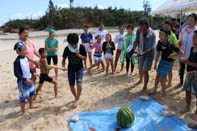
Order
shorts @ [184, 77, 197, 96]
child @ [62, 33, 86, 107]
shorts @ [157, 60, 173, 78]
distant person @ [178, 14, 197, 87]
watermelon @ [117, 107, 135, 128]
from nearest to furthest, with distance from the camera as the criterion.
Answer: watermelon @ [117, 107, 135, 128]
shorts @ [184, 77, 197, 96]
child @ [62, 33, 86, 107]
shorts @ [157, 60, 173, 78]
distant person @ [178, 14, 197, 87]

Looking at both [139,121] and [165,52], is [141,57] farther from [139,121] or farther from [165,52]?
[139,121]

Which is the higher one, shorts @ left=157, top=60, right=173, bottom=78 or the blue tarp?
shorts @ left=157, top=60, right=173, bottom=78

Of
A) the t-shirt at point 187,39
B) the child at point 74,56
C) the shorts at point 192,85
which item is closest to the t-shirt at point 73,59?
the child at point 74,56

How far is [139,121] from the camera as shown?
346 cm

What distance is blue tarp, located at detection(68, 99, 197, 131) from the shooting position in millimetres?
3250

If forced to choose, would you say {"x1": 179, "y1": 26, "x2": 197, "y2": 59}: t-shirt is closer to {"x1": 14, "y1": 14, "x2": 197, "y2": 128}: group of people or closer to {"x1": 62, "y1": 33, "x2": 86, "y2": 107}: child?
{"x1": 14, "y1": 14, "x2": 197, "y2": 128}: group of people

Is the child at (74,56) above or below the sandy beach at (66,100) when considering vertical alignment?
above

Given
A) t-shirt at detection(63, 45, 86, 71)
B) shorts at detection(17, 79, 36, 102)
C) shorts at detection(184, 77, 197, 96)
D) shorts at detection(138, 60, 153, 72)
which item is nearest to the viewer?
shorts at detection(184, 77, 197, 96)

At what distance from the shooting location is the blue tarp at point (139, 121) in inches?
128

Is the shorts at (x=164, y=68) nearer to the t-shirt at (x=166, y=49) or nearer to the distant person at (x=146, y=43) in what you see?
the t-shirt at (x=166, y=49)

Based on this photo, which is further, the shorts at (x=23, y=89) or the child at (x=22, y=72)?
the shorts at (x=23, y=89)

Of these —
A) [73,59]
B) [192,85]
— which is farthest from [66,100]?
[192,85]

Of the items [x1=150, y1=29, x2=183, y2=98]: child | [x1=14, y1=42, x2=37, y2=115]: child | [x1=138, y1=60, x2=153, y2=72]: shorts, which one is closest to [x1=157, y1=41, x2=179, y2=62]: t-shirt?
[x1=150, y1=29, x2=183, y2=98]: child

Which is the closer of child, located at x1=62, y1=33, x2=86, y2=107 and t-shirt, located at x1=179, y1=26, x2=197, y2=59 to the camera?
child, located at x1=62, y1=33, x2=86, y2=107
